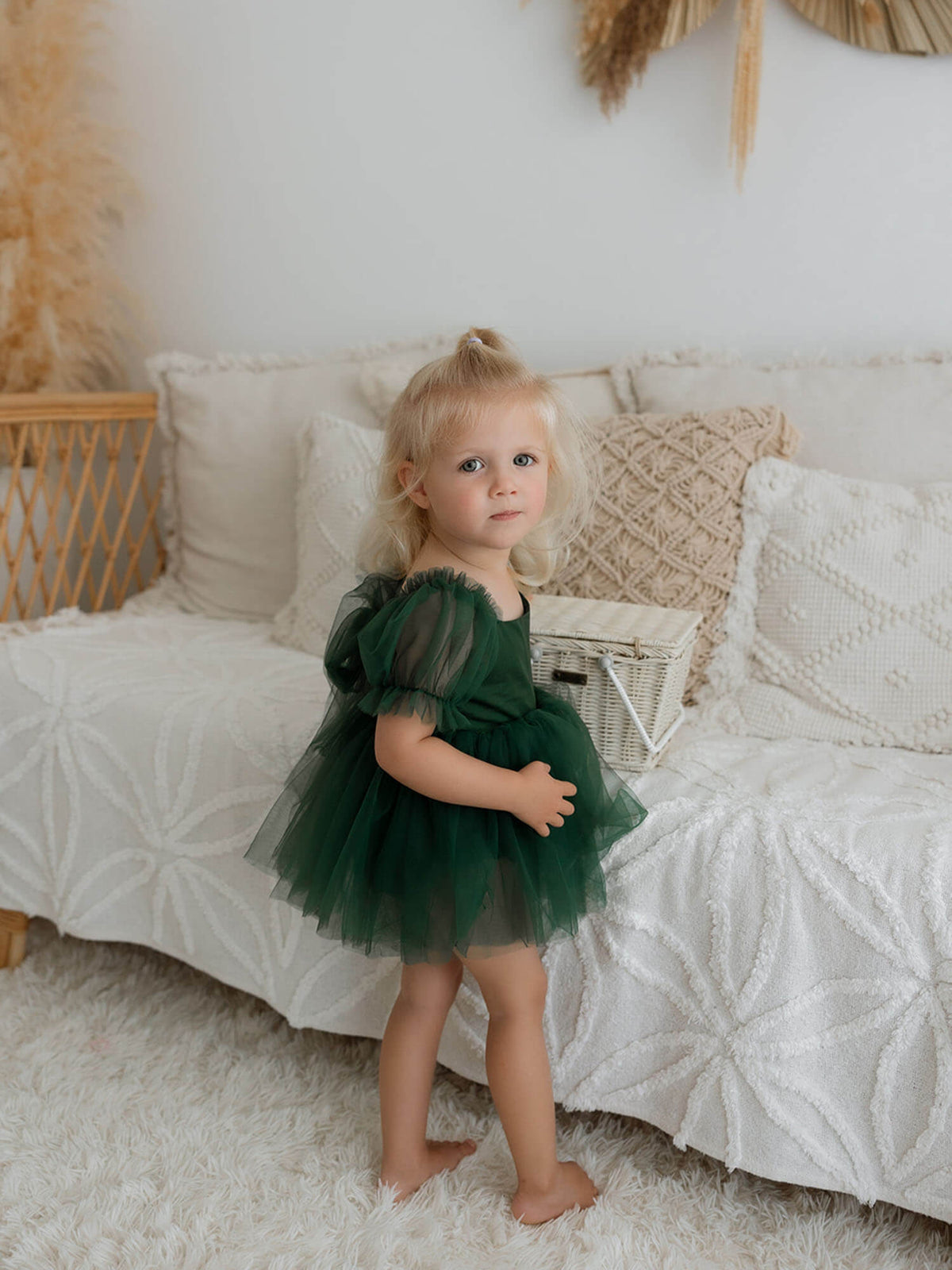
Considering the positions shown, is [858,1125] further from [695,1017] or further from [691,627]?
[691,627]

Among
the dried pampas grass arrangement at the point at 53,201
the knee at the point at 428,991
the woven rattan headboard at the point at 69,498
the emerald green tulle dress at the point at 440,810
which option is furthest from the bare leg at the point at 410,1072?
the dried pampas grass arrangement at the point at 53,201

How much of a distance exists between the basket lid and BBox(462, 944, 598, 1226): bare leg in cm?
35

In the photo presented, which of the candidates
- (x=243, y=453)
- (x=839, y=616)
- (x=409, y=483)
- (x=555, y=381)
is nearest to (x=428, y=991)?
(x=409, y=483)

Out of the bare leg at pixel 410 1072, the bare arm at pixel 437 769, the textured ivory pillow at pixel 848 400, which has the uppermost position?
the textured ivory pillow at pixel 848 400

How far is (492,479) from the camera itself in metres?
1.06

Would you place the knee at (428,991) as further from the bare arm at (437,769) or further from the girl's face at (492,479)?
the girl's face at (492,479)

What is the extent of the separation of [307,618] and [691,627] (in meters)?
0.67

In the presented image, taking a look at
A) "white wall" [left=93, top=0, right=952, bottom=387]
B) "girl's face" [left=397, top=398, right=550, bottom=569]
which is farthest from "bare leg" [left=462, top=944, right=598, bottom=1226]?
"white wall" [left=93, top=0, right=952, bottom=387]

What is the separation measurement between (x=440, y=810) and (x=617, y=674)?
0.94 feet

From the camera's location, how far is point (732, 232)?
1.73 m

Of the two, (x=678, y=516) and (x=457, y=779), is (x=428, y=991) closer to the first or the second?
(x=457, y=779)

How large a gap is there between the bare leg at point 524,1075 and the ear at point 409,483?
46 centimetres

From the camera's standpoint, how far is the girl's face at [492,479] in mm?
1055

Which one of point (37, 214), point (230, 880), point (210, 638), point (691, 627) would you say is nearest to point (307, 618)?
point (210, 638)
